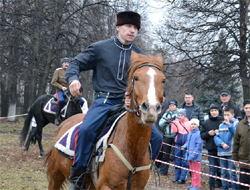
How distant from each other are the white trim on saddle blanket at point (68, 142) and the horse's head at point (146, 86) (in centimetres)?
141

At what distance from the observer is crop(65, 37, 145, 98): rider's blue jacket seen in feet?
12.6

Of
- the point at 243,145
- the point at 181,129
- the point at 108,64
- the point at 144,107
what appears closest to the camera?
the point at 144,107

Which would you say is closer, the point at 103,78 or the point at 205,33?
the point at 103,78

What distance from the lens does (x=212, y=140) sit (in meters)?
8.11

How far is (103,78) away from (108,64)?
19 cm

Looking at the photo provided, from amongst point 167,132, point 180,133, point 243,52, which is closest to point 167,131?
point 167,132

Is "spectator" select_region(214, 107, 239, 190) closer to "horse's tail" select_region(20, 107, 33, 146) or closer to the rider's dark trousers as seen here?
the rider's dark trousers

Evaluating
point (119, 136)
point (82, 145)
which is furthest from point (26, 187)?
point (119, 136)

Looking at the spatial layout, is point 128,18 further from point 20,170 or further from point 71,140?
point 20,170

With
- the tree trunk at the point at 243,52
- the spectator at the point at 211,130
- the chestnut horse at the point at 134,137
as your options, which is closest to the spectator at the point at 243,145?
the spectator at the point at 211,130

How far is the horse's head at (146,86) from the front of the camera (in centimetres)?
267

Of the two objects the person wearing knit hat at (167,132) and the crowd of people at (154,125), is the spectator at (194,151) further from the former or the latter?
the person wearing knit hat at (167,132)

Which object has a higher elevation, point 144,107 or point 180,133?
point 144,107

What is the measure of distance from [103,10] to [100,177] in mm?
14984
